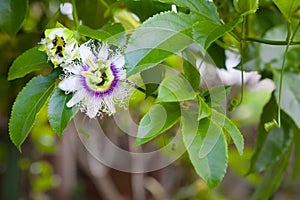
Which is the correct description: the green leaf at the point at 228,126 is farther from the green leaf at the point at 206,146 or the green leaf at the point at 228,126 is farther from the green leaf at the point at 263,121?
the green leaf at the point at 263,121

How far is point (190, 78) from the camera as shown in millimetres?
375

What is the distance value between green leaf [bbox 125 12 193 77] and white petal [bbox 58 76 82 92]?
51 mm

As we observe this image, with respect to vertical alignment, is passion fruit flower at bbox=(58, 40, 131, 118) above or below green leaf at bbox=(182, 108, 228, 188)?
above

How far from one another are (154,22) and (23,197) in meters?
0.82

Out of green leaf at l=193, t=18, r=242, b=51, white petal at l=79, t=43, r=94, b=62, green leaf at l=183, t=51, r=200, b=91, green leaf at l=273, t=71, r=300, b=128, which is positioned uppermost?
green leaf at l=193, t=18, r=242, b=51

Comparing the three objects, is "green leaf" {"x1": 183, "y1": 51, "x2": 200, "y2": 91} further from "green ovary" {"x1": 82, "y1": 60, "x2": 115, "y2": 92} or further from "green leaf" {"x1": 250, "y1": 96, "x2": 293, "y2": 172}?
"green leaf" {"x1": 250, "y1": 96, "x2": 293, "y2": 172}

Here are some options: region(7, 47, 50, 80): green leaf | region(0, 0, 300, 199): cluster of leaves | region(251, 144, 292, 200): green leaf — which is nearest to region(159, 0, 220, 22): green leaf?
region(0, 0, 300, 199): cluster of leaves

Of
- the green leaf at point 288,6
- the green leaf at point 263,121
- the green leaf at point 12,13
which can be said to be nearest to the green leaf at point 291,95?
the green leaf at point 263,121

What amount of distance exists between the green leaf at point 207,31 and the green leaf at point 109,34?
5 centimetres

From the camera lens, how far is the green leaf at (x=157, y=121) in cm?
34

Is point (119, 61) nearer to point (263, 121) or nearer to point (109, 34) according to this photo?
point (109, 34)

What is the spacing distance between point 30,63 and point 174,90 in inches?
4.2

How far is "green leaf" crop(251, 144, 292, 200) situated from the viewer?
565 millimetres

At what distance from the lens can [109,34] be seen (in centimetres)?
35
